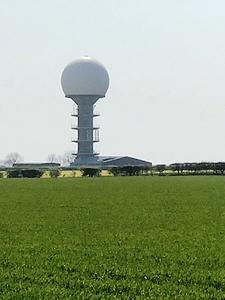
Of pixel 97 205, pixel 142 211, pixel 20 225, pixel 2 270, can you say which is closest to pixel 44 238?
pixel 20 225

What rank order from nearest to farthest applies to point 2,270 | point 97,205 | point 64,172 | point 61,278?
point 61,278
point 2,270
point 97,205
point 64,172

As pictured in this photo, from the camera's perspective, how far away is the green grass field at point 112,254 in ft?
31.0

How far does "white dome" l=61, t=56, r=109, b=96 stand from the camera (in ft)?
339

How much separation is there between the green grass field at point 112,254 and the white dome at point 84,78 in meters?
80.9

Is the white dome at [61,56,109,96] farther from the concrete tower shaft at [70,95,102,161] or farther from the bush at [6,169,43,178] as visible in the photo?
the bush at [6,169,43,178]

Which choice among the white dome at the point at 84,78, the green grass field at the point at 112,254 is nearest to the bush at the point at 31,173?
the white dome at the point at 84,78

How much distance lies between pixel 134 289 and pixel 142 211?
14366 mm

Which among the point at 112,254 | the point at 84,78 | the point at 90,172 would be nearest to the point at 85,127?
the point at 84,78

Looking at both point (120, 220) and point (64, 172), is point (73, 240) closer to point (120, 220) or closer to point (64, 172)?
point (120, 220)

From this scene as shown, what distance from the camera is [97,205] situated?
27.0 m

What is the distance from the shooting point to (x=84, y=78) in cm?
10325

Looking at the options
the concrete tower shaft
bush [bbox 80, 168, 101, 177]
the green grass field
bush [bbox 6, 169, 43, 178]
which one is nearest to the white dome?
the concrete tower shaft

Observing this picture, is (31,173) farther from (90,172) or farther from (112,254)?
(112,254)

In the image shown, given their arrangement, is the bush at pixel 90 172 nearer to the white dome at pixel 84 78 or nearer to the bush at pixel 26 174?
the bush at pixel 26 174
